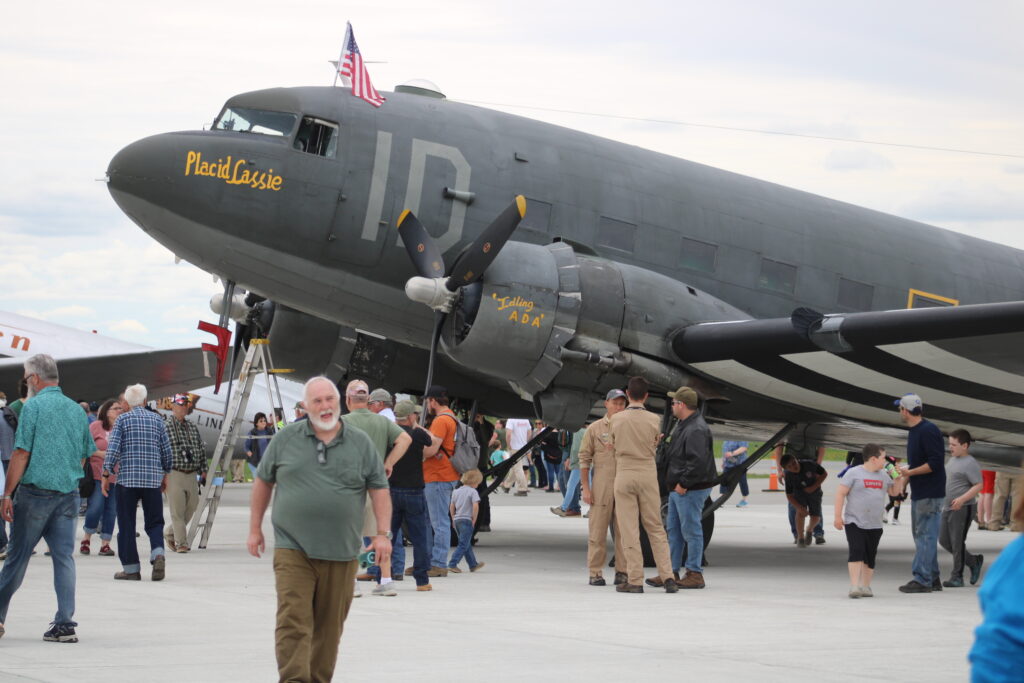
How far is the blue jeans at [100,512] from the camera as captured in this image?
14.4 meters

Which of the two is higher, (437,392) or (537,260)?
(537,260)

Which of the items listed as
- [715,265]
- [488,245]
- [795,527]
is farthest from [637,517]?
[795,527]

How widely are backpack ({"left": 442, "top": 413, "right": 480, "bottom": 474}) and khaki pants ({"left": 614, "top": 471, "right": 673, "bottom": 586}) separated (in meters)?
1.78

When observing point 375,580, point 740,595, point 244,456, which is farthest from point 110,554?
point 244,456

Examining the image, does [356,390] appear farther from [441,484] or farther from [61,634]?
[61,634]

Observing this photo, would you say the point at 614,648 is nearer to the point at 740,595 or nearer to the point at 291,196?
the point at 740,595

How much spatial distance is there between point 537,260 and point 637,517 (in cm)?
310

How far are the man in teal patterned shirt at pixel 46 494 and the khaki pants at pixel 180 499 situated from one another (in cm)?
599

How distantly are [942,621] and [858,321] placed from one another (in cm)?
367

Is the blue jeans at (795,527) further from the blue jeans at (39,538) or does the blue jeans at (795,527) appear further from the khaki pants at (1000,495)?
the blue jeans at (39,538)

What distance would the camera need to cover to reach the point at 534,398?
1380 centimetres

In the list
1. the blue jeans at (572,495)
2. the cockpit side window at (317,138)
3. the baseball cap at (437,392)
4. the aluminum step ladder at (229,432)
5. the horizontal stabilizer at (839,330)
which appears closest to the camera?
the horizontal stabilizer at (839,330)

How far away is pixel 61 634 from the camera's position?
809cm

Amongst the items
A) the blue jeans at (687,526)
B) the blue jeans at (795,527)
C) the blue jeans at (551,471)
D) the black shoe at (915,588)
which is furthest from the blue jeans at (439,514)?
the blue jeans at (551,471)
